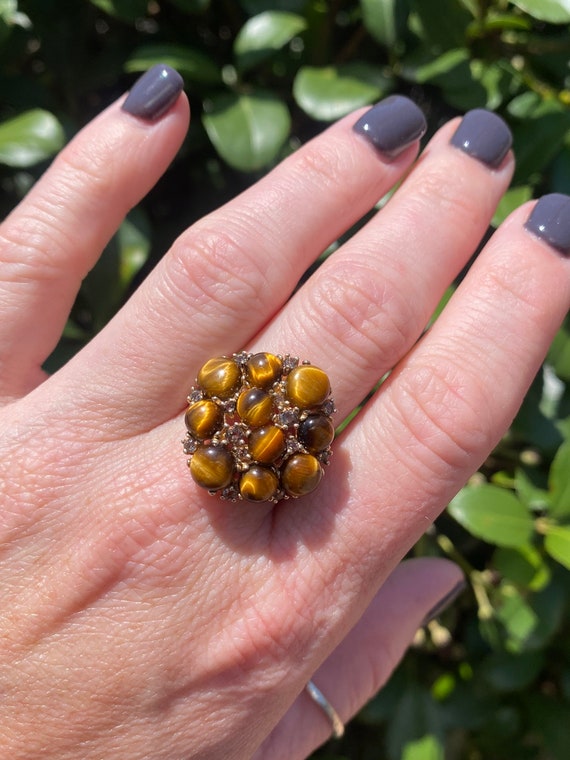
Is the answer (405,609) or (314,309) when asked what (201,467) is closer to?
(314,309)

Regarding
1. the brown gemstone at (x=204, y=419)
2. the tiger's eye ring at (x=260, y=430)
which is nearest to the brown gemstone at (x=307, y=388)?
the tiger's eye ring at (x=260, y=430)

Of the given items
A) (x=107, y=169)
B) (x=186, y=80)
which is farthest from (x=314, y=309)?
(x=186, y=80)

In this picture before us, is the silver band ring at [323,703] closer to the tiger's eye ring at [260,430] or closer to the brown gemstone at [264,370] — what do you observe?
the tiger's eye ring at [260,430]

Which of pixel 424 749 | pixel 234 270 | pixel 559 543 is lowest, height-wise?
pixel 424 749

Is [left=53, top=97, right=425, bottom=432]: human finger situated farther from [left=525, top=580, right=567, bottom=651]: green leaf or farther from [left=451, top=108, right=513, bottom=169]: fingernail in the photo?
[left=525, top=580, right=567, bottom=651]: green leaf

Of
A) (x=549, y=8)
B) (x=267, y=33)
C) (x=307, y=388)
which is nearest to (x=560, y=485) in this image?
(x=307, y=388)

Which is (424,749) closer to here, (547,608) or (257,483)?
(547,608)
